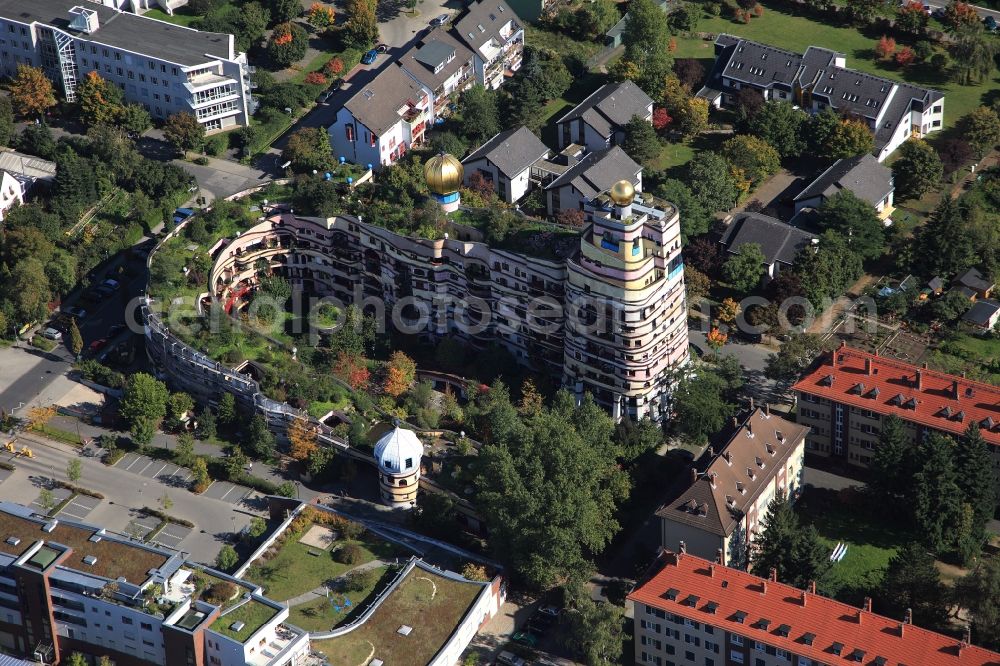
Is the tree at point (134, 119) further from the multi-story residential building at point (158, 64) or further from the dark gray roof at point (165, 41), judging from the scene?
the dark gray roof at point (165, 41)

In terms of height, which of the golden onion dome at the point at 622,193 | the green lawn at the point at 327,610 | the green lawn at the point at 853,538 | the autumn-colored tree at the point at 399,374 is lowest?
the green lawn at the point at 853,538

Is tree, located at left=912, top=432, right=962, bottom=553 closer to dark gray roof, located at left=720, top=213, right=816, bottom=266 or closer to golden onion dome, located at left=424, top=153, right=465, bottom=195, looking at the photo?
dark gray roof, located at left=720, top=213, right=816, bottom=266

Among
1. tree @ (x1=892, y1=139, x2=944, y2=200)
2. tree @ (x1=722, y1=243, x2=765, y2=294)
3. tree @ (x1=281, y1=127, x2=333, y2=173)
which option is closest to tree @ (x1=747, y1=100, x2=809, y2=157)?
tree @ (x1=892, y1=139, x2=944, y2=200)

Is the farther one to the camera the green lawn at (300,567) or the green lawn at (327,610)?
the green lawn at (300,567)

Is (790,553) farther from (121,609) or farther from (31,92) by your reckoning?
(31,92)

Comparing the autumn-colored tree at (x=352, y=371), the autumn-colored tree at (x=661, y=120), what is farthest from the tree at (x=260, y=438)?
the autumn-colored tree at (x=661, y=120)

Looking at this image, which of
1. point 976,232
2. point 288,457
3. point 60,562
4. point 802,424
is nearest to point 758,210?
point 976,232
